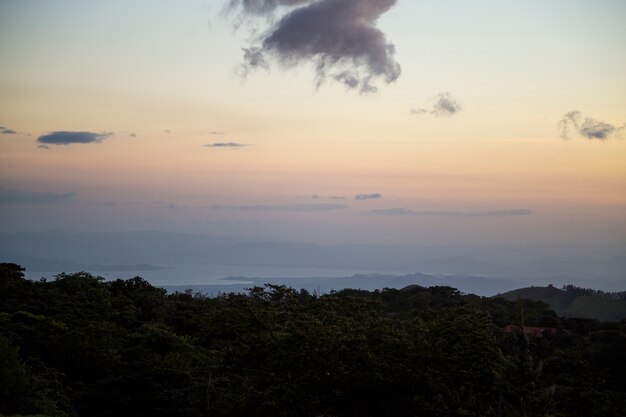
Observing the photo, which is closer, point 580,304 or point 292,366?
point 292,366

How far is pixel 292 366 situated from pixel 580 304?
→ 86712 mm

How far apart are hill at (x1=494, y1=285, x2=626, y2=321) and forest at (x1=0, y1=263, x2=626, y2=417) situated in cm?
6027

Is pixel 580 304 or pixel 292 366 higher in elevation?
pixel 292 366

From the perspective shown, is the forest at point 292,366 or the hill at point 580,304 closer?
the forest at point 292,366

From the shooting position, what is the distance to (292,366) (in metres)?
24.2

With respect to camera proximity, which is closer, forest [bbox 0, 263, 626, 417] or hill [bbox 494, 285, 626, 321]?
forest [bbox 0, 263, 626, 417]

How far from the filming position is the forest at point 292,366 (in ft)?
70.7

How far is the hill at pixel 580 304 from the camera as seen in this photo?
298ft

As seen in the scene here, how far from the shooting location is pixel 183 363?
26781 mm

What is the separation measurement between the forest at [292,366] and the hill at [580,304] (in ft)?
198

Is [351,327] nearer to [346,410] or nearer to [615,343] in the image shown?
[346,410]

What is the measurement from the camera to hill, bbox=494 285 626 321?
90.8m

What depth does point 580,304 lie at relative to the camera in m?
99.5

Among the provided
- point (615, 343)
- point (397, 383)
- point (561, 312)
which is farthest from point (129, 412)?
point (561, 312)
